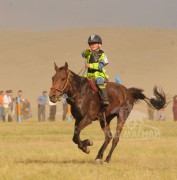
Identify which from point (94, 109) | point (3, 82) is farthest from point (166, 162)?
point (3, 82)

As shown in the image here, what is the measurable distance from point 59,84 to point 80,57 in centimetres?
7955

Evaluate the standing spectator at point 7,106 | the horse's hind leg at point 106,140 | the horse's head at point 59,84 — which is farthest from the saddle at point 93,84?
the standing spectator at point 7,106

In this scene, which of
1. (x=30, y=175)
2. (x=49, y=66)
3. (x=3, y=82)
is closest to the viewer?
(x=30, y=175)

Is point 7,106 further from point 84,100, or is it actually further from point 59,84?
point 59,84

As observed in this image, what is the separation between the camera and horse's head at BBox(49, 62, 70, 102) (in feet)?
43.7

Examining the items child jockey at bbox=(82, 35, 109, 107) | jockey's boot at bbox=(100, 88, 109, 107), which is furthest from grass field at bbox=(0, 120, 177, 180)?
child jockey at bbox=(82, 35, 109, 107)

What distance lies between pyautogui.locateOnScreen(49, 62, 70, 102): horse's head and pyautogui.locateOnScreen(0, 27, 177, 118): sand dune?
5940 centimetres

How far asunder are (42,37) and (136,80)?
31.4 metres

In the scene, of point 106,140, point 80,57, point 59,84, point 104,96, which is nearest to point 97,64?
point 104,96

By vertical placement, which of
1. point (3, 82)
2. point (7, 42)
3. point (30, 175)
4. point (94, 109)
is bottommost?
point (30, 175)

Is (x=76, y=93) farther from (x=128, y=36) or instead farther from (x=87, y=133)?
(x=128, y=36)

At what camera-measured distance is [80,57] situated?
305 feet

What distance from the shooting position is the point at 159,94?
17.3m

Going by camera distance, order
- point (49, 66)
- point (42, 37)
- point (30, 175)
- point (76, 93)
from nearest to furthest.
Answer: point (30, 175) < point (76, 93) < point (49, 66) < point (42, 37)
